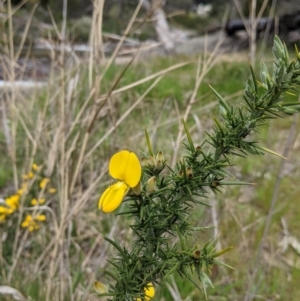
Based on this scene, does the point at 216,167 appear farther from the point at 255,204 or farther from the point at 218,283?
the point at 255,204

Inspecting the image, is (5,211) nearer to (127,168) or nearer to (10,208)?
(10,208)

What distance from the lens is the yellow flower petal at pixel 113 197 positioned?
1.41 ft

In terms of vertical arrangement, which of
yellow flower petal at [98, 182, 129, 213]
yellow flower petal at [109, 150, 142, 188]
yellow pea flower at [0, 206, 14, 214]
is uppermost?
yellow flower petal at [109, 150, 142, 188]

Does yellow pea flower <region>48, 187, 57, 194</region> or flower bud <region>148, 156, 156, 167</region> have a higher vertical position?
flower bud <region>148, 156, 156, 167</region>

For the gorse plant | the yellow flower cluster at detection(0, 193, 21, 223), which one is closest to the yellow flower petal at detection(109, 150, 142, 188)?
the gorse plant

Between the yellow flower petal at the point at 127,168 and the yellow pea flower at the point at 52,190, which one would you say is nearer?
the yellow flower petal at the point at 127,168

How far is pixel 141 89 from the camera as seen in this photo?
289 cm

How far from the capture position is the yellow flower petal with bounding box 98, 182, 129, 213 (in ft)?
1.41

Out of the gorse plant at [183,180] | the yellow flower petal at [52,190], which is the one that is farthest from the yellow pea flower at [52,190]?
the gorse plant at [183,180]

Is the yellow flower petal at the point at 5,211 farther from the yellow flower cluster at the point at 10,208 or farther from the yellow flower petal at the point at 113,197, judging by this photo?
the yellow flower petal at the point at 113,197

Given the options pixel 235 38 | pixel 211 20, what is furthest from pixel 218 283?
pixel 211 20

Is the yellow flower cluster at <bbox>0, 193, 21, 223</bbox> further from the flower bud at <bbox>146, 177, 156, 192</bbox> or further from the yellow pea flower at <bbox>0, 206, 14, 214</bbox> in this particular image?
the flower bud at <bbox>146, 177, 156, 192</bbox>

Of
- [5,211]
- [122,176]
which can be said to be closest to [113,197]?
[122,176]

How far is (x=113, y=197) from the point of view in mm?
441
